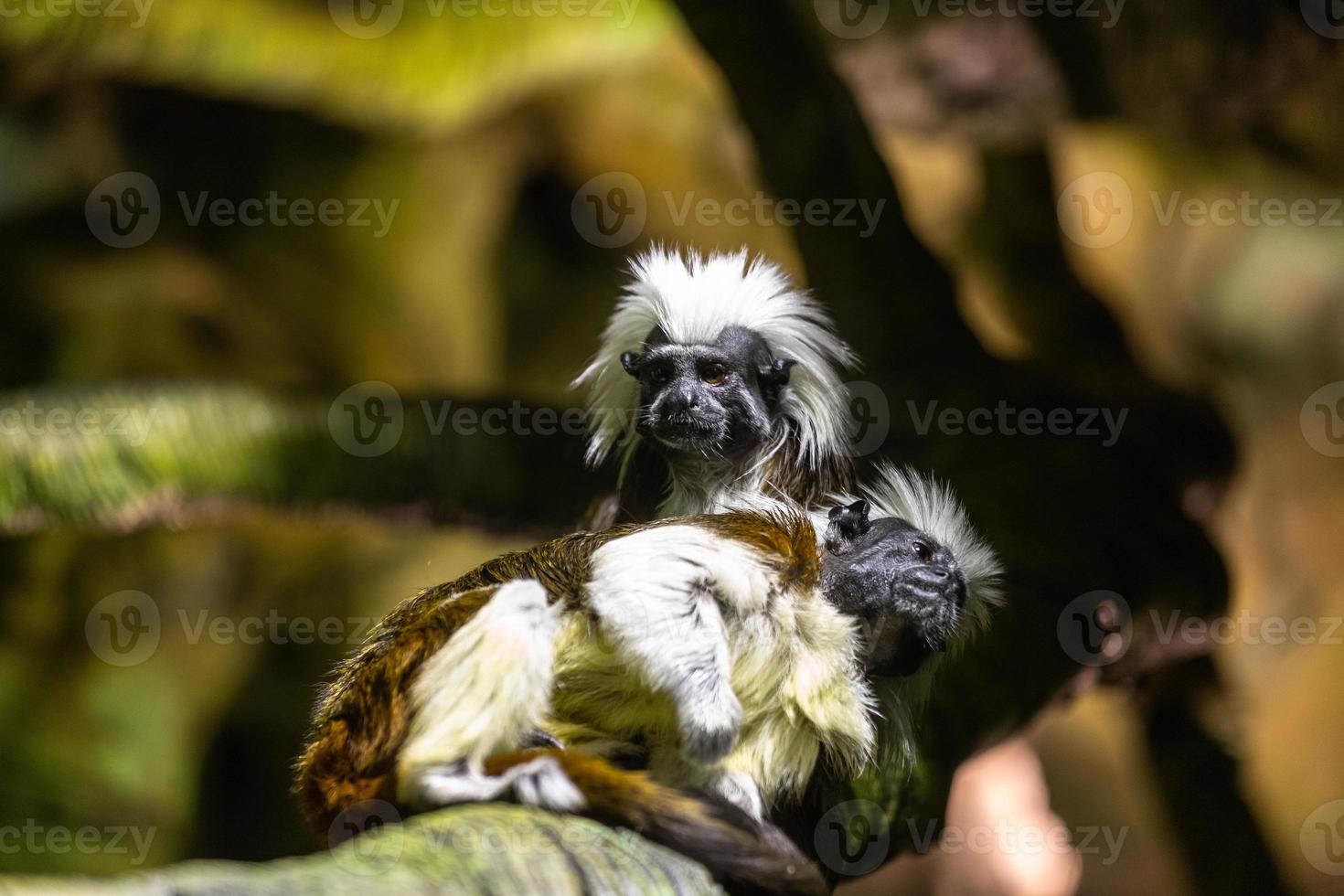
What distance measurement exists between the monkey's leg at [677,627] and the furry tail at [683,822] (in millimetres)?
121

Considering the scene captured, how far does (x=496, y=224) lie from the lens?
8266mm

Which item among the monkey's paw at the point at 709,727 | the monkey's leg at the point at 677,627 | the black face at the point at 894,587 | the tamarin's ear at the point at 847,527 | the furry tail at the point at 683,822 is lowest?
the furry tail at the point at 683,822

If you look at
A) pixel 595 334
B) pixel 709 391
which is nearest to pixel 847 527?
pixel 709 391

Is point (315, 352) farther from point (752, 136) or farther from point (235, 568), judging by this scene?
point (752, 136)

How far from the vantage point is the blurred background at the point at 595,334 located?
193 inches

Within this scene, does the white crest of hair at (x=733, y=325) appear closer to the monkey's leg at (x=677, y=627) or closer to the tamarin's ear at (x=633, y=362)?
the tamarin's ear at (x=633, y=362)

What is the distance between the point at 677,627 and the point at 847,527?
2.14 feet

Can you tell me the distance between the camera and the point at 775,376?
3266 millimetres

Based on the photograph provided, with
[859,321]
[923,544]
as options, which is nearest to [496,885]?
[923,544]

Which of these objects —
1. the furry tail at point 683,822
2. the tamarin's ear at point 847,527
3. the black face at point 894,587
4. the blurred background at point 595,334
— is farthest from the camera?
the blurred background at point 595,334

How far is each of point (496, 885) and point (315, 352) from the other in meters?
6.22

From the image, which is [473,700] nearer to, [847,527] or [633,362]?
[847,527]

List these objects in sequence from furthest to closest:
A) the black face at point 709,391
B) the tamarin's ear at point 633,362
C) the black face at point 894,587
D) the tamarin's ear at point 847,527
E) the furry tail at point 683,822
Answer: the tamarin's ear at point 633,362 < the black face at point 709,391 < the tamarin's ear at point 847,527 < the black face at point 894,587 < the furry tail at point 683,822

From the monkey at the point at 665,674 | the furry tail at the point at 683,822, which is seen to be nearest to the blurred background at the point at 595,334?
the monkey at the point at 665,674
